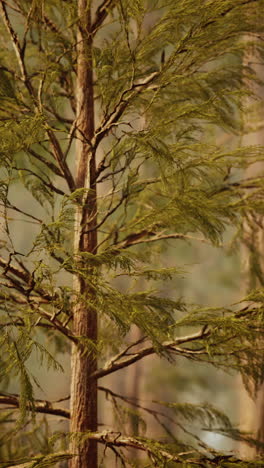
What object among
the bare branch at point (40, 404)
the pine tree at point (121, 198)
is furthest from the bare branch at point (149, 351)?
the bare branch at point (40, 404)

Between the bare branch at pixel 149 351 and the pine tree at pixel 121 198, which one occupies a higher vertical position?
the pine tree at pixel 121 198

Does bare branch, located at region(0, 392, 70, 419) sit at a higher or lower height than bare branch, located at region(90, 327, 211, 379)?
lower

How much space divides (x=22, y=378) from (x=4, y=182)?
54 cm

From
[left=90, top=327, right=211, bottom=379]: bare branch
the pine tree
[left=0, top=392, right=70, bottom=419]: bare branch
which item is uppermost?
the pine tree

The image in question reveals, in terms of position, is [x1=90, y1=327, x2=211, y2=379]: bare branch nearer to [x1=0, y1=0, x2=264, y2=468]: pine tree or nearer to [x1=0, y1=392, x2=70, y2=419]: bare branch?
[x1=0, y1=0, x2=264, y2=468]: pine tree

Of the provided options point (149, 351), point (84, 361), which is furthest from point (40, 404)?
point (149, 351)

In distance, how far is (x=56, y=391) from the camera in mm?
8602

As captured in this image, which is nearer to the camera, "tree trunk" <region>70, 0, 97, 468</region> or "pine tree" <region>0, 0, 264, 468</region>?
"pine tree" <region>0, 0, 264, 468</region>

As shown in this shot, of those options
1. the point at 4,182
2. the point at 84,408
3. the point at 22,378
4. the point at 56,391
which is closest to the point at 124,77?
the point at 4,182

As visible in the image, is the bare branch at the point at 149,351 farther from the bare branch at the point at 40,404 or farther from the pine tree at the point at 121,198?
the bare branch at the point at 40,404

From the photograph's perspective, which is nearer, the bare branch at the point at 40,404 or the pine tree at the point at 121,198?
the pine tree at the point at 121,198

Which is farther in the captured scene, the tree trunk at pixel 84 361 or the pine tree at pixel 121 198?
the tree trunk at pixel 84 361

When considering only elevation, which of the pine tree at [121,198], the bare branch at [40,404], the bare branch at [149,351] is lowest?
the bare branch at [40,404]

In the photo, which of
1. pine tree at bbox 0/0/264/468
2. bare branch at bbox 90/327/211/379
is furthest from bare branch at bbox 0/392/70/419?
bare branch at bbox 90/327/211/379
